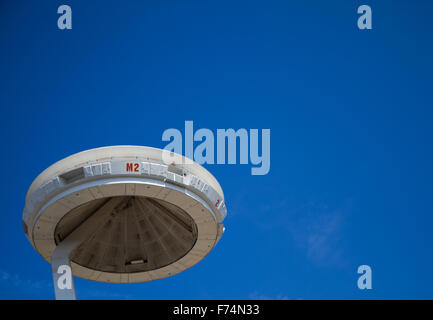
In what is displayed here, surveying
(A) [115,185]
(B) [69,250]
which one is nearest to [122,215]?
(B) [69,250]

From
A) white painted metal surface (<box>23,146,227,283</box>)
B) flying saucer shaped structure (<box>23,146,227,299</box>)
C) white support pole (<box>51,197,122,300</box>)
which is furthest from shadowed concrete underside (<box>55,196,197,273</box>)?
white painted metal surface (<box>23,146,227,283</box>)

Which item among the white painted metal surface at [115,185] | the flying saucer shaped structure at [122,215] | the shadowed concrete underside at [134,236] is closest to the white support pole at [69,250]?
the flying saucer shaped structure at [122,215]

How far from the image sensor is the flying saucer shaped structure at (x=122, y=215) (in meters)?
30.4

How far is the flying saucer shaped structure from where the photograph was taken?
1197 inches

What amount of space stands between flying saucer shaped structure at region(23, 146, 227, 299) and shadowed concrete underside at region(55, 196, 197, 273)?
0.07 meters

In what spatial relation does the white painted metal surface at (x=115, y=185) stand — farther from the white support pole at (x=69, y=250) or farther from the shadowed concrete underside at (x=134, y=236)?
the shadowed concrete underside at (x=134, y=236)

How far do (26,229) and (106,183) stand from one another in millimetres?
8023

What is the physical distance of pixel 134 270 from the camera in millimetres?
38781

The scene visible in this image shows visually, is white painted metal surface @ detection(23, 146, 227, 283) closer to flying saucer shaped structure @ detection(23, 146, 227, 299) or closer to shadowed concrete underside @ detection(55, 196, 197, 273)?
flying saucer shaped structure @ detection(23, 146, 227, 299)

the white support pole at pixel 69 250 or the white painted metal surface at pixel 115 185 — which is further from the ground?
the white painted metal surface at pixel 115 185

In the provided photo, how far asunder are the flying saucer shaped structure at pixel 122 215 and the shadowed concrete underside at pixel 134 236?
75 millimetres

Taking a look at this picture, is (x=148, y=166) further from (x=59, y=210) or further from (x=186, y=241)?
(x=186, y=241)
